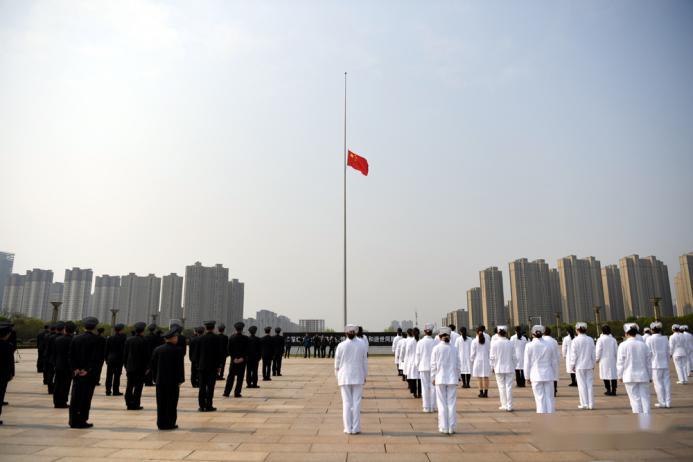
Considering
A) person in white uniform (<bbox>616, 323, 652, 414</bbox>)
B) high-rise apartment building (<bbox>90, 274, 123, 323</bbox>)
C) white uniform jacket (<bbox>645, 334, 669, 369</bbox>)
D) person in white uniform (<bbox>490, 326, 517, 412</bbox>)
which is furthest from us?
high-rise apartment building (<bbox>90, 274, 123, 323</bbox>)

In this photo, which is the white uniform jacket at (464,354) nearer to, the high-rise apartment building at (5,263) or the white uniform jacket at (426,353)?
the white uniform jacket at (426,353)

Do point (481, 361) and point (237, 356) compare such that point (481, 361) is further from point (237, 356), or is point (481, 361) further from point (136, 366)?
point (136, 366)

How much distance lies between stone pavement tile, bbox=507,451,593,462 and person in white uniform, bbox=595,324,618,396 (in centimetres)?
642

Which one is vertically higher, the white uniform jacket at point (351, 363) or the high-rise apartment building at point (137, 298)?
the high-rise apartment building at point (137, 298)

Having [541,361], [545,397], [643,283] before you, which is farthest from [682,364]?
[643,283]

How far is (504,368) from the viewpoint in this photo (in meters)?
10.2

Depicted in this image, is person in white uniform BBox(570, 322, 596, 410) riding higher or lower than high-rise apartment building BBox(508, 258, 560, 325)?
lower

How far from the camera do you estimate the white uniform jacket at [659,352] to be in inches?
395

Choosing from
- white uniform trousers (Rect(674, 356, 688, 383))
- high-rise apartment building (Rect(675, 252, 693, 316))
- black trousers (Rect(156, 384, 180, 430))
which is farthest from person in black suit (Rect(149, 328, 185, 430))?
high-rise apartment building (Rect(675, 252, 693, 316))

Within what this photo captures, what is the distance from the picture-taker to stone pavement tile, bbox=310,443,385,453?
637cm

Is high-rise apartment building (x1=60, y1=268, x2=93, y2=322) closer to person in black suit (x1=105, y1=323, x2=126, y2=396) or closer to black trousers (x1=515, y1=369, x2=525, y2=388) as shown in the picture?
person in black suit (x1=105, y1=323, x2=126, y2=396)

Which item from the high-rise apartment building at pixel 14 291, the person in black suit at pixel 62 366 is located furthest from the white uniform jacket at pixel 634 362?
the high-rise apartment building at pixel 14 291

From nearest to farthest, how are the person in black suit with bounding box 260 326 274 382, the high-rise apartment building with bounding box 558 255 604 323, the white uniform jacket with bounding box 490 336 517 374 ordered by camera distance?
the white uniform jacket with bounding box 490 336 517 374
the person in black suit with bounding box 260 326 274 382
the high-rise apartment building with bounding box 558 255 604 323

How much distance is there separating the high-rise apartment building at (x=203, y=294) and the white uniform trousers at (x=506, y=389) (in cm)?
7699
